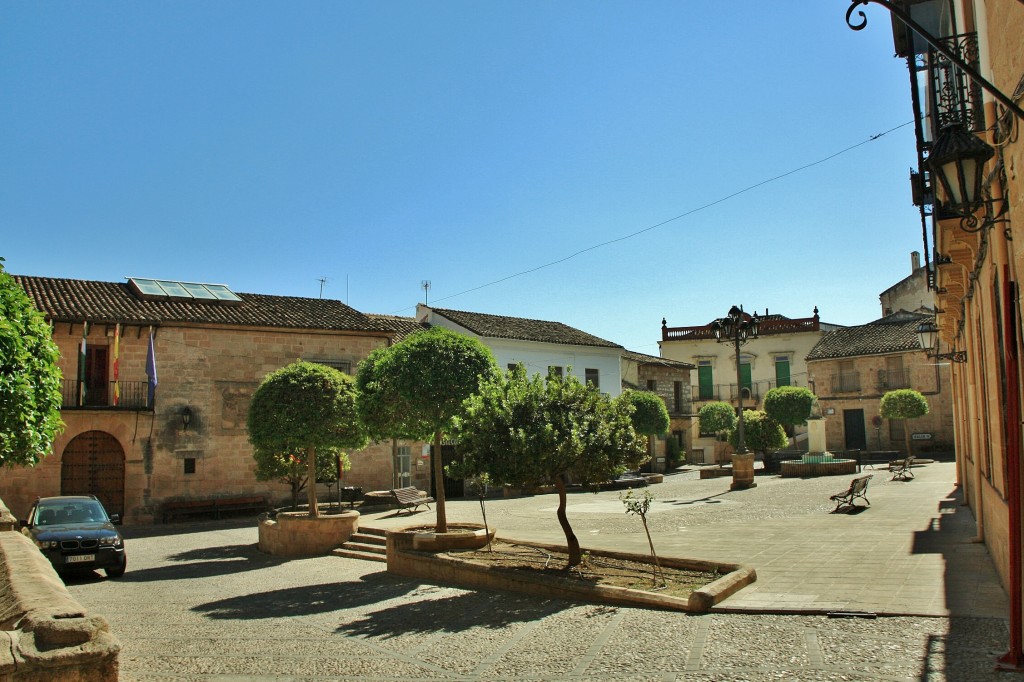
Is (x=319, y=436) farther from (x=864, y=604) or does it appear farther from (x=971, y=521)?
(x=971, y=521)

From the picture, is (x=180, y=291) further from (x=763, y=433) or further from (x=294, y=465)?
(x=763, y=433)

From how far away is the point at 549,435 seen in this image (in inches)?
370

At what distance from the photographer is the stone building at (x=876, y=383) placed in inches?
1428

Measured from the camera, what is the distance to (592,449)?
9.75 metres

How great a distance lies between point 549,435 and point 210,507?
1718cm

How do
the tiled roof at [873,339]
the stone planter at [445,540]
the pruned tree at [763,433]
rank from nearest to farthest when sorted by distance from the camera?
the stone planter at [445,540] → the pruned tree at [763,433] → the tiled roof at [873,339]

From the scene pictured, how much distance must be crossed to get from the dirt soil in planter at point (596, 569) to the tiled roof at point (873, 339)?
32256 millimetres

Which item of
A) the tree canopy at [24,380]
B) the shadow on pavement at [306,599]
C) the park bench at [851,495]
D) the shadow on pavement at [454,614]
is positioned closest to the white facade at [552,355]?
the park bench at [851,495]

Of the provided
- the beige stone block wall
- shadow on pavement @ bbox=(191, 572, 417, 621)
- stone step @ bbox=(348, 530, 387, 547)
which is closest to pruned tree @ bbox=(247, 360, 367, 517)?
stone step @ bbox=(348, 530, 387, 547)

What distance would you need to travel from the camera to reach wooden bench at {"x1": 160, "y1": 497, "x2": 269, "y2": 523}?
2264 cm

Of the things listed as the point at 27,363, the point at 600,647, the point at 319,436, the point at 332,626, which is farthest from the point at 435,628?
the point at 319,436

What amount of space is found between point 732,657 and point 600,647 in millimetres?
1194

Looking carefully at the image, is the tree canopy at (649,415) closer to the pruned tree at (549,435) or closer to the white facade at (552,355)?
the white facade at (552,355)

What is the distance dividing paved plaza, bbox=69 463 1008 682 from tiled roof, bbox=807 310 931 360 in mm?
26310
